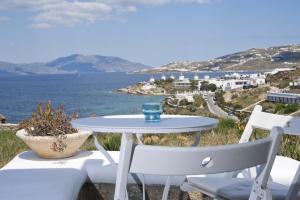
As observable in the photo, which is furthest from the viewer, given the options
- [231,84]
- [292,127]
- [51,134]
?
[231,84]

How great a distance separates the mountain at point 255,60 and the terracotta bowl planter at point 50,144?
126793 mm

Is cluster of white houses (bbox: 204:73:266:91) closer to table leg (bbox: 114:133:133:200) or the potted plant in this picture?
the potted plant

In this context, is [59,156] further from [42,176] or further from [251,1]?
[251,1]

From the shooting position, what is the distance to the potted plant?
409cm

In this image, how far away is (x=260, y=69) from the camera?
14612 centimetres

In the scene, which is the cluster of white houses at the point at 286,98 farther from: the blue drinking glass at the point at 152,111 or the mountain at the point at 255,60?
the mountain at the point at 255,60

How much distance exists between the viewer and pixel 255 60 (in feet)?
495

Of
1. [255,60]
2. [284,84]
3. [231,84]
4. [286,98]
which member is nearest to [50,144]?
[286,98]

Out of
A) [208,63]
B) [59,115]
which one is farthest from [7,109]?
[208,63]

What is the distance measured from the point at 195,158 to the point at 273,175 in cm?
196

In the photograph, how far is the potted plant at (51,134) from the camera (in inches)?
161

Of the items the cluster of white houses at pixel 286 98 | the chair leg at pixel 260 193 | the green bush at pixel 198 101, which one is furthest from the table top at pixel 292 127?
the green bush at pixel 198 101

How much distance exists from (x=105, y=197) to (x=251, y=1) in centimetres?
13842

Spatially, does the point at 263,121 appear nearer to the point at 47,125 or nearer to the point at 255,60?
the point at 47,125
